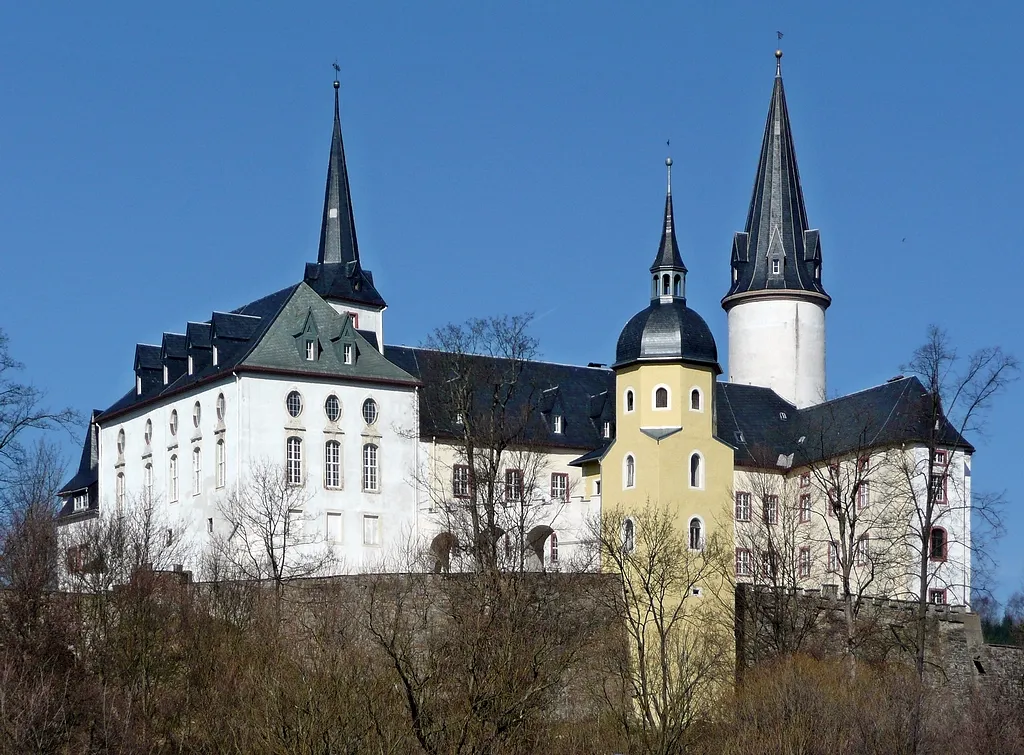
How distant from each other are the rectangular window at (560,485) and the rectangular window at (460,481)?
169 inches

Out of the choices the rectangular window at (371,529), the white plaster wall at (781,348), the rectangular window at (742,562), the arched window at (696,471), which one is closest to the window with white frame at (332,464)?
the rectangular window at (371,529)

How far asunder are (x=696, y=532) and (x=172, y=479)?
19.2 metres

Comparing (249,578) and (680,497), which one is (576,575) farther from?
(249,578)

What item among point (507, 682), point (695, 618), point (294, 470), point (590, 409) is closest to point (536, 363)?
point (590, 409)

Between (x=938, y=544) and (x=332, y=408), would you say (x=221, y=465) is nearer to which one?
(x=332, y=408)

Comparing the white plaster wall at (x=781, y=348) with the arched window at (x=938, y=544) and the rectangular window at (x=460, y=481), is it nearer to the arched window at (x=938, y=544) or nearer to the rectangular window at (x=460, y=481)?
the arched window at (x=938, y=544)

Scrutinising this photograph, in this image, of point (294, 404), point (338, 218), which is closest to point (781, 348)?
point (338, 218)

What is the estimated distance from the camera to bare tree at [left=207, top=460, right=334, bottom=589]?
219 feet

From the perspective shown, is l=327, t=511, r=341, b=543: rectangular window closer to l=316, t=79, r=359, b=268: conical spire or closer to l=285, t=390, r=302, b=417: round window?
l=285, t=390, r=302, b=417: round window

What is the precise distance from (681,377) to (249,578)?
15026mm

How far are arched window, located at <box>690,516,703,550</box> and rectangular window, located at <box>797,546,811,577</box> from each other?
816cm

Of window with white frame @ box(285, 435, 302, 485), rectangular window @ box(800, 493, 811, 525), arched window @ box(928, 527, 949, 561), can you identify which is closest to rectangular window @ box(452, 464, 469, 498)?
window with white frame @ box(285, 435, 302, 485)

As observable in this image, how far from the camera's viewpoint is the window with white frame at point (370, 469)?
Answer: 71438mm

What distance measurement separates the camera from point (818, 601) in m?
67.5
